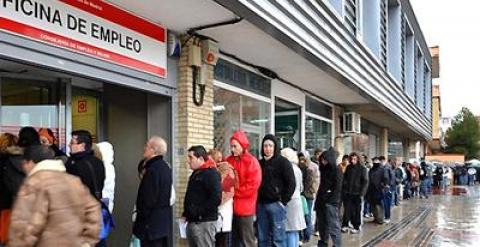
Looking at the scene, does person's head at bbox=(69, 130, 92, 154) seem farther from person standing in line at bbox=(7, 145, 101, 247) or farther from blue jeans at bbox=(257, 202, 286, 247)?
blue jeans at bbox=(257, 202, 286, 247)

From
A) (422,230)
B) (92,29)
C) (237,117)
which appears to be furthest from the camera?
(422,230)

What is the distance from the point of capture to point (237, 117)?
30.2ft

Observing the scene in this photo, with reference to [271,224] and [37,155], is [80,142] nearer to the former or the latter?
[37,155]

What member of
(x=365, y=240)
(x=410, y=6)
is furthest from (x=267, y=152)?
(x=410, y=6)

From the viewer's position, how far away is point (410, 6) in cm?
2142

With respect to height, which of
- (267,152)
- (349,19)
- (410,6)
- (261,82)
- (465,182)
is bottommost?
(465,182)

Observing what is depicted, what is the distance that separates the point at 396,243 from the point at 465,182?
33.0 meters

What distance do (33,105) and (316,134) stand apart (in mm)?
8655

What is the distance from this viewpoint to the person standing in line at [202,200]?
5.62 m

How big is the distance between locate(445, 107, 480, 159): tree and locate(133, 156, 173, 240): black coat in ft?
188

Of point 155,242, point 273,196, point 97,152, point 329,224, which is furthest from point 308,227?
point 97,152

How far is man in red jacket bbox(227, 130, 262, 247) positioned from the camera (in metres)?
6.30

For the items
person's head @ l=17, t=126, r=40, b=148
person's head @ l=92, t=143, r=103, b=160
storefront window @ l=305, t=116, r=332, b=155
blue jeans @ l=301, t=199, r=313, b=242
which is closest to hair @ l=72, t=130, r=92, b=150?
person's head @ l=17, t=126, r=40, b=148

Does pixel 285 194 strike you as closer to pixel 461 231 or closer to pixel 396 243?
pixel 396 243
